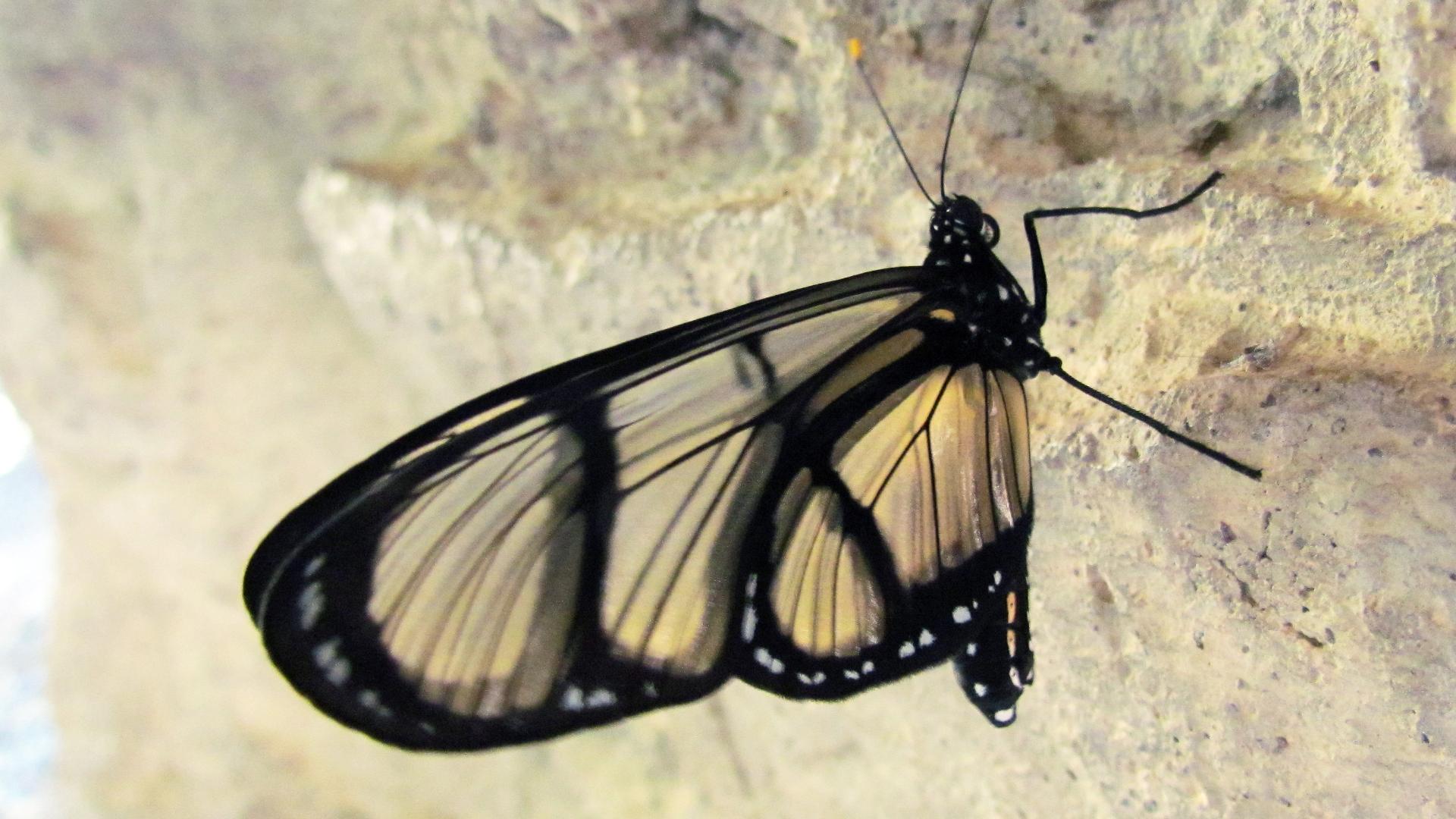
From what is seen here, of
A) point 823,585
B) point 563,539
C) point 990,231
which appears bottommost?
point 823,585

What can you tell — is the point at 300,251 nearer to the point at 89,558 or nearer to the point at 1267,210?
the point at 89,558

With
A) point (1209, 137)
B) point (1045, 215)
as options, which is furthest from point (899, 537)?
point (1209, 137)

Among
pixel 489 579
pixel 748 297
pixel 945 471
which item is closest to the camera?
pixel 489 579

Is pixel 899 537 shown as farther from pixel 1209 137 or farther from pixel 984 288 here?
pixel 1209 137

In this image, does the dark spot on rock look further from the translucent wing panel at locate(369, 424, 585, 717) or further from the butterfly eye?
the translucent wing panel at locate(369, 424, 585, 717)

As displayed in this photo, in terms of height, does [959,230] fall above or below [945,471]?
above

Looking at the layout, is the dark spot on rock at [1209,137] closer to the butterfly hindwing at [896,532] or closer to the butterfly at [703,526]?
the butterfly at [703,526]

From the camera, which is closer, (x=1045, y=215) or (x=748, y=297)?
(x=1045, y=215)

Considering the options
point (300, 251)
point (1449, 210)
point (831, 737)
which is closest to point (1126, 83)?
point (1449, 210)
